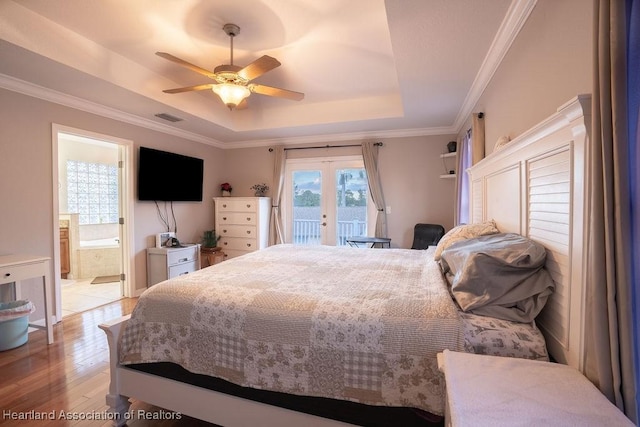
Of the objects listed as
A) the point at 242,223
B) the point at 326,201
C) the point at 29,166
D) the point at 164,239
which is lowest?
the point at 164,239

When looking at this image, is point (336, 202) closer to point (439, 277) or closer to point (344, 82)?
point (344, 82)

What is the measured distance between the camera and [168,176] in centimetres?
435

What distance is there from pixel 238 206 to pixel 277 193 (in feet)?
2.36

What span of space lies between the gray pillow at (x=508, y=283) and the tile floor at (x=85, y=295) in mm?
4213

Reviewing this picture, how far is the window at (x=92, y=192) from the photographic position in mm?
5551

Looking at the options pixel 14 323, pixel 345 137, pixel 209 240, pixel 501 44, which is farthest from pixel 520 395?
pixel 209 240

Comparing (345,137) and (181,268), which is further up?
(345,137)

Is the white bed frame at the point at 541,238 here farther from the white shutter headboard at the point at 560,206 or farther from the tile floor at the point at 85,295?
the tile floor at the point at 85,295

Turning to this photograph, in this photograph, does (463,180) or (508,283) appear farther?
(463,180)

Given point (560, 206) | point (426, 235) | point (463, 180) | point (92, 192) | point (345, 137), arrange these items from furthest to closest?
1. point (92, 192)
2. point (345, 137)
3. point (426, 235)
4. point (463, 180)
5. point (560, 206)

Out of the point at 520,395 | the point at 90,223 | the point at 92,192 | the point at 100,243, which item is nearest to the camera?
the point at 520,395

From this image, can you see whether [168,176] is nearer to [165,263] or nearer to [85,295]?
[165,263]

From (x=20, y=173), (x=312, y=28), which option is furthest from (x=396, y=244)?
(x=20, y=173)

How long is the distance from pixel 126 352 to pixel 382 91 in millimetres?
3779
